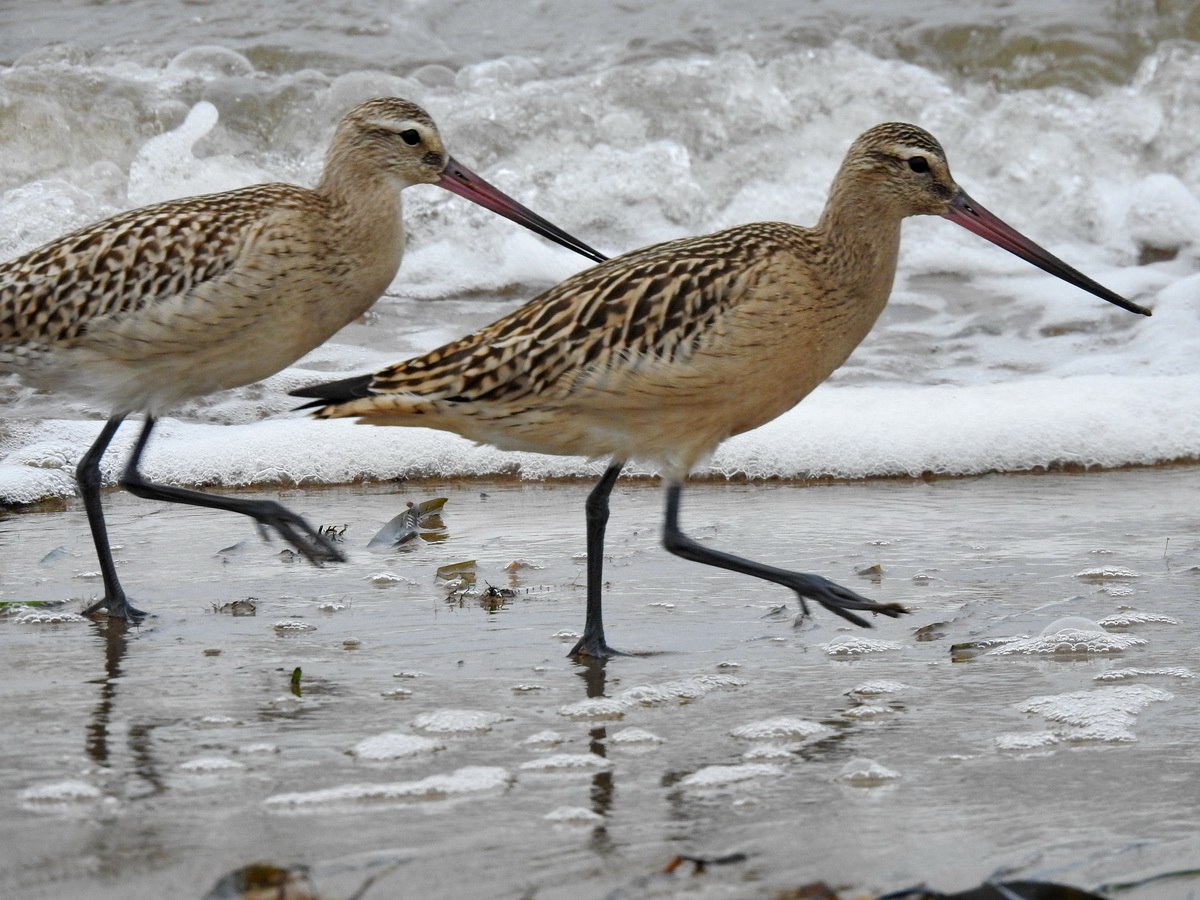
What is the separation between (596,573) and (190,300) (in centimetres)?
162

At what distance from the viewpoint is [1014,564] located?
6.02m

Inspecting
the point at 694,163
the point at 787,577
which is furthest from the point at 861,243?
the point at 694,163

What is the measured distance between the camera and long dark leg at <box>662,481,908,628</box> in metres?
4.99

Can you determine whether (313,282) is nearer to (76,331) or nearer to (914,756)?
(76,331)

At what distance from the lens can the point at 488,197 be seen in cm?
671

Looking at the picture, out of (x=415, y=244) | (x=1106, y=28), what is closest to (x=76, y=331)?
(x=415, y=244)

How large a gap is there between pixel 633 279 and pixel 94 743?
1963 millimetres

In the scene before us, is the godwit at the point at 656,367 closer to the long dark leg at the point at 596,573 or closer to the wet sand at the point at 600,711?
the long dark leg at the point at 596,573

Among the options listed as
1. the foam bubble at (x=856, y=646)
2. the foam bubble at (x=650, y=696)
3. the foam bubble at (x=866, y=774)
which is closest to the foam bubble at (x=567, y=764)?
the foam bubble at (x=650, y=696)

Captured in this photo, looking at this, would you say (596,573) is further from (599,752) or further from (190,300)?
(190,300)

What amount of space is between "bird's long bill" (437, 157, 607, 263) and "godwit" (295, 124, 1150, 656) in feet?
4.27

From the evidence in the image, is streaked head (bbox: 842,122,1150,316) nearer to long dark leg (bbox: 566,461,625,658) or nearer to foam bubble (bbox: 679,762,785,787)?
long dark leg (bbox: 566,461,625,658)

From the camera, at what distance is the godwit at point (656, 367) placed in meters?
5.07

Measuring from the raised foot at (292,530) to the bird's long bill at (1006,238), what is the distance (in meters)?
2.18
